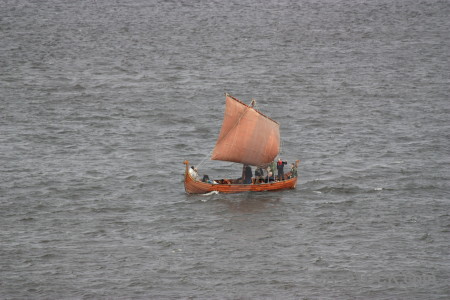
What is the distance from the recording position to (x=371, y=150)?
8969cm

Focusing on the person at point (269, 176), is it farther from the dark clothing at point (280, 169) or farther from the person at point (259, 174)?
the dark clothing at point (280, 169)

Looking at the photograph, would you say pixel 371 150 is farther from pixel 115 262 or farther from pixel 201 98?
pixel 115 262

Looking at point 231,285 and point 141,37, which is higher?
point 141,37

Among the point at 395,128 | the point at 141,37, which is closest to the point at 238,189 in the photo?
the point at 395,128

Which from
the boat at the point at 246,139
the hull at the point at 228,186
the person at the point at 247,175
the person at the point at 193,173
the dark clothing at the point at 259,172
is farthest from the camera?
the boat at the point at 246,139

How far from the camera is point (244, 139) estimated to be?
78375 mm

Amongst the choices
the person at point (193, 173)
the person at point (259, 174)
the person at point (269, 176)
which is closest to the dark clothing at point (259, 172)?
the person at point (259, 174)

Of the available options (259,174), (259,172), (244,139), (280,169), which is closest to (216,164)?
(244,139)

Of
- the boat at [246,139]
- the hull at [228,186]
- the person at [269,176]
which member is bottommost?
the hull at [228,186]

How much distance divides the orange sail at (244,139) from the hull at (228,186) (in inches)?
104

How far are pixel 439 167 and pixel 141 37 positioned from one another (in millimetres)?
80825

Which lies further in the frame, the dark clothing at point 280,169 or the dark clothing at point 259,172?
the dark clothing at point 259,172

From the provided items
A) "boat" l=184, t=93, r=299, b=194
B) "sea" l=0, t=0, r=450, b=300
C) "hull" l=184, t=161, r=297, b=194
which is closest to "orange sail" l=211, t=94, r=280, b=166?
"boat" l=184, t=93, r=299, b=194

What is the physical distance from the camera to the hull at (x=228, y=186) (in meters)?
75.9
